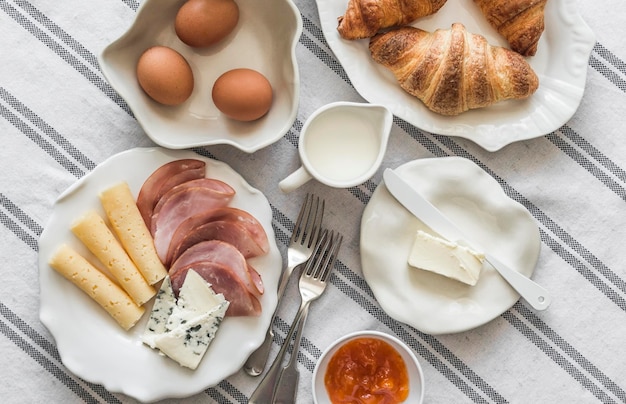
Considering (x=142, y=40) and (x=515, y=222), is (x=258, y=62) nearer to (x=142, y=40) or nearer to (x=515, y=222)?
(x=142, y=40)

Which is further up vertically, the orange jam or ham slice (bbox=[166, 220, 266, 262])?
ham slice (bbox=[166, 220, 266, 262])

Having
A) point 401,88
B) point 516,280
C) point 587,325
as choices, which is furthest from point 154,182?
point 587,325

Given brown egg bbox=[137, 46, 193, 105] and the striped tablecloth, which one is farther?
the striped tablecloth

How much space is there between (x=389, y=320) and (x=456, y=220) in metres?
0.27

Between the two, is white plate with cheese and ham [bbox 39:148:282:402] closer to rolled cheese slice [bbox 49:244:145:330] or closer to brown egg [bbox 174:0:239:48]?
rolled cheese slice [bbox 49:244:145:330]

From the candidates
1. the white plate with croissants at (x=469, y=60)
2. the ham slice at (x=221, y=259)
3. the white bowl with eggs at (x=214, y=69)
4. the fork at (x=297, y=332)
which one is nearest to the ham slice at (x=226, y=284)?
the ham slice at (x=221, y=259)

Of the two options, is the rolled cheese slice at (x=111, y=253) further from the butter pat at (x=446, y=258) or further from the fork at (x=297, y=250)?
the butter pat at (x=446, y=258)

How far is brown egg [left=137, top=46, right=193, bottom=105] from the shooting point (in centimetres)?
127

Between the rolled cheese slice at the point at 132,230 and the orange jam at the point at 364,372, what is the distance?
42cm

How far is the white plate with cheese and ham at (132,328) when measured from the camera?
1.32 metres

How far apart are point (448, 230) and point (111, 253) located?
72 cm

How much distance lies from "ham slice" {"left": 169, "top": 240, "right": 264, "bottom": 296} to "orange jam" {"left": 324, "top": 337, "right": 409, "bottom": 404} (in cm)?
23

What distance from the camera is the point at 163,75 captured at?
1.26 meters

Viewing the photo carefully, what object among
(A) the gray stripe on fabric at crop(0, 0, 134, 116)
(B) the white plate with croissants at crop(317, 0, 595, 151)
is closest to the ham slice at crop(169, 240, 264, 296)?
(A) the gray stripe on fabric at crop(0, 0, 134, 116)
